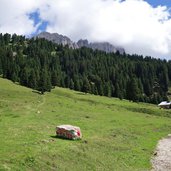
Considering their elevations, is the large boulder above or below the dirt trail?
above

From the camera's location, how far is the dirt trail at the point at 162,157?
39.6 metres

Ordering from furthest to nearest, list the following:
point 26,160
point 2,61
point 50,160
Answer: point 2,61
point 50,160
point 26,160

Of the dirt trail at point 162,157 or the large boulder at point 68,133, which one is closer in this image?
the dirt trail at point 162,157

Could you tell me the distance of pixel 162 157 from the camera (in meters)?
45.4

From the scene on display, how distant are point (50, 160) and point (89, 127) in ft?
96.1

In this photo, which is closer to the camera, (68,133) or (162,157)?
(162,157)

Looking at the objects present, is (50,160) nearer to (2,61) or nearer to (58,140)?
(58,140)

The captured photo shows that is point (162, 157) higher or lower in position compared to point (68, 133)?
lower

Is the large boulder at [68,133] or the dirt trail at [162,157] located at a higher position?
the large boulder at [68,133]

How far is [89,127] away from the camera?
62.5 meters

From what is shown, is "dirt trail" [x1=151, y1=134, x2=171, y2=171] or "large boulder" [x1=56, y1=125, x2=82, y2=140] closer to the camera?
"dirt trail" [x1=151, y1=134, x2=171, y2=171]

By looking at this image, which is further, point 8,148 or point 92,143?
point 92,143

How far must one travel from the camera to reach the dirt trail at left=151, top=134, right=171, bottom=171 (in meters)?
39.6

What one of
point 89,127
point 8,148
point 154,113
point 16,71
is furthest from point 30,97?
point 8,148
